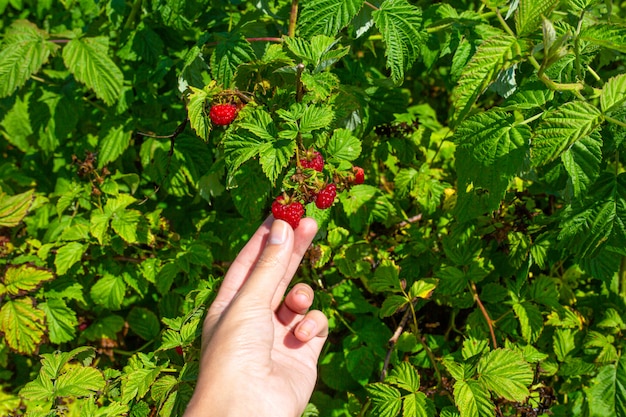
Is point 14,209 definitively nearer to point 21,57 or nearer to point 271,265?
point 21,57

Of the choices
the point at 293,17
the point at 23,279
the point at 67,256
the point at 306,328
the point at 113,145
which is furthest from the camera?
the point at 113,145

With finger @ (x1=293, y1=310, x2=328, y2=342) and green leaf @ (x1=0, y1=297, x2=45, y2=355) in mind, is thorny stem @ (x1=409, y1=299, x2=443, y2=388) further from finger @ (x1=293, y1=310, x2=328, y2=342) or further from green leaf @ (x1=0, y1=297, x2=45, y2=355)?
green leaf @ (x1=0, y1=297, x2=45, y2=355)

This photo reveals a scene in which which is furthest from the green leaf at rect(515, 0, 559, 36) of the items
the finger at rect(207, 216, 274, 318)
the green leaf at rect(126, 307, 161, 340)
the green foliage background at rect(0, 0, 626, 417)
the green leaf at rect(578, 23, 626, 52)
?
the green leaf at rect(126, 307, 161, 340)

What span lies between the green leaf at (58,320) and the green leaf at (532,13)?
201cm

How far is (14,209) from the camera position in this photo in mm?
Answer: 2344

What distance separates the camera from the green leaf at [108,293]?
2.37 metres

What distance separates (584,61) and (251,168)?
104cm

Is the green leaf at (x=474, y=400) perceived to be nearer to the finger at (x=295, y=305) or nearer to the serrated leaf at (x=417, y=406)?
the serrated leaf at (x=417, y=406)

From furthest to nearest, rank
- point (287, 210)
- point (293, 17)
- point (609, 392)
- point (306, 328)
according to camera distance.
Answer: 1. point (609, 392)
2. point (293, 17)
3. point (306, 328)
4. point (287, 210)

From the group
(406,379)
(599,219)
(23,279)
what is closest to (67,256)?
(23,279)

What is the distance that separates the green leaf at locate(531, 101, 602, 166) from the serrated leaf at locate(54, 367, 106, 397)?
142 cm

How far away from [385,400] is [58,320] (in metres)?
1.40

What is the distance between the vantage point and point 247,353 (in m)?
1.54

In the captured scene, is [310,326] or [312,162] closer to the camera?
[312,162]
